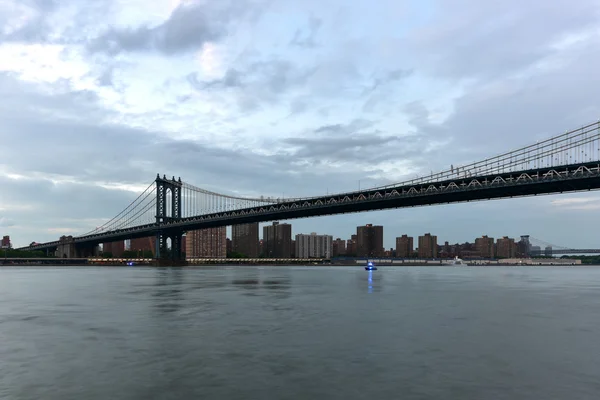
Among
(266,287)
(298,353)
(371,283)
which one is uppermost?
(298,353)

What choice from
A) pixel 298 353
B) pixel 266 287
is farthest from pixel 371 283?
pixel 298 353

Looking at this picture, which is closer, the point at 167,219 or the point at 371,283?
the point at 371,283

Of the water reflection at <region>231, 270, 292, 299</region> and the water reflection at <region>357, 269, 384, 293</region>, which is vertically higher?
the water reflection at <region>231, 270, 292, 299</region>

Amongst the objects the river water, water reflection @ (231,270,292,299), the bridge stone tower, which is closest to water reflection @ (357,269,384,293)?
water reflection @ (231,270,292,299)

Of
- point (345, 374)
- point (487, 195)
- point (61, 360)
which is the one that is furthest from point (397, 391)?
point (487, 195)

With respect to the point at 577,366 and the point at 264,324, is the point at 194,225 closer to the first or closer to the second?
the point at 264,324

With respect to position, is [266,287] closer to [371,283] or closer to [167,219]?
[371,283]

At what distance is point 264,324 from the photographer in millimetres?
21078

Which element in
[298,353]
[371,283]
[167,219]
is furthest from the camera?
[167,219]

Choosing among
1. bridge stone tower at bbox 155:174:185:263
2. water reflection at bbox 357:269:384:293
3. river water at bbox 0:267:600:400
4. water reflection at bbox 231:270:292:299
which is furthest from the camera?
bridge stone tower at bbox 155:174:185:263

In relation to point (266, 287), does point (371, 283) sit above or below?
below

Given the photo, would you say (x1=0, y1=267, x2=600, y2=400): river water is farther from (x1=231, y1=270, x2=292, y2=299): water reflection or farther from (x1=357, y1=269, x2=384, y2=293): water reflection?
(x1=357, y1=269, x2=384, y2=293): water reflection

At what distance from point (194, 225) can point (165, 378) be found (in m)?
99.8

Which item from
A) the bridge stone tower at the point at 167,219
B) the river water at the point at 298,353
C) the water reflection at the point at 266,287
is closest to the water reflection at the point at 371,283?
the water reflection at the point at 266,287
